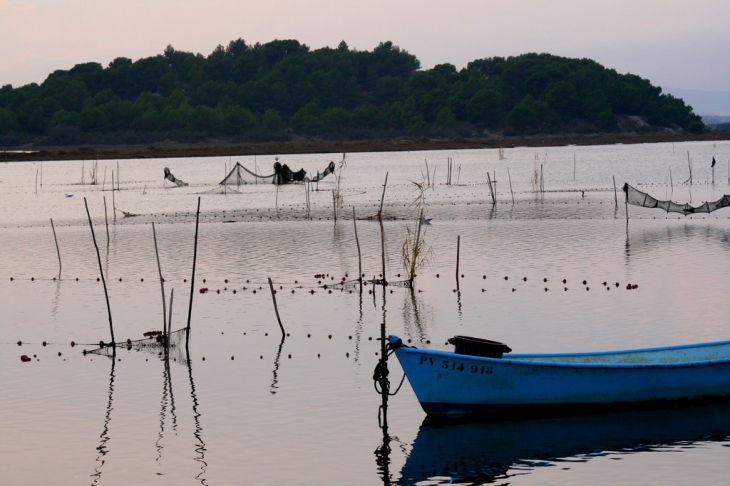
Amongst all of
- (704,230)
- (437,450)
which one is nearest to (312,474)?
(437,450)

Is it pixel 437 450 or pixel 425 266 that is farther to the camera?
pixel 425 266

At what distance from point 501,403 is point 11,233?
1286 inches

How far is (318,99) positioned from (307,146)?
1437 inches

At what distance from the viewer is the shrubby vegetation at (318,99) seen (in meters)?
151

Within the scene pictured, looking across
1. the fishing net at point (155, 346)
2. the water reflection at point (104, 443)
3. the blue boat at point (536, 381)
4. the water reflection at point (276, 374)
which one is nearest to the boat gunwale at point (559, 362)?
the blue boat at point (536, 381)

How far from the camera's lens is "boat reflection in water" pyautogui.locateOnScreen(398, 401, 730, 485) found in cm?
1267

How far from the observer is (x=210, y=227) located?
43.0 metres

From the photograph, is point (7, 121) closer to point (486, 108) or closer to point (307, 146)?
point (307, 146)

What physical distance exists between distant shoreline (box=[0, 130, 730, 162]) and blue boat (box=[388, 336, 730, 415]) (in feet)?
363

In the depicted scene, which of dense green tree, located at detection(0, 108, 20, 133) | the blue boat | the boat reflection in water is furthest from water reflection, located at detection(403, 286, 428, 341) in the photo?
dense green tree, located at detection(0, 108, 20, 133)

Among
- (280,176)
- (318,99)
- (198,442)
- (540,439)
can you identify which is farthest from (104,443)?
(318,99)

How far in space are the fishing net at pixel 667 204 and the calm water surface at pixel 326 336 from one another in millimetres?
628

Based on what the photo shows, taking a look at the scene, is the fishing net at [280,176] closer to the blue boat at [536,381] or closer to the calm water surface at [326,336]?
the calm water surface at [326,336]

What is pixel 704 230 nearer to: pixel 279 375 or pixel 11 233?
pixel 279 375
